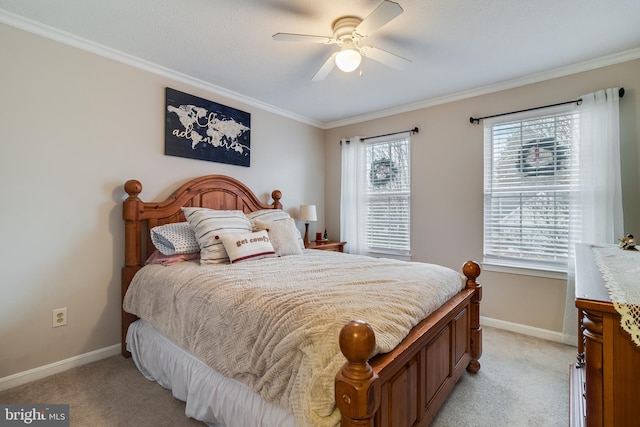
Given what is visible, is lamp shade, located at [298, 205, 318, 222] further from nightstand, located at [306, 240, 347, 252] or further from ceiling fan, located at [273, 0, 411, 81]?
ceiling fan, located at [273, 0, 411, 81]

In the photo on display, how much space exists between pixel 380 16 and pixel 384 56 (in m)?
0.49

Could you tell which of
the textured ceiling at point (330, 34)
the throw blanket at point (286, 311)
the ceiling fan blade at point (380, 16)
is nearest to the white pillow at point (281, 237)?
the throw blanket at point (286, 311)

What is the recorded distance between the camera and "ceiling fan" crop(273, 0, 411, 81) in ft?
5.32

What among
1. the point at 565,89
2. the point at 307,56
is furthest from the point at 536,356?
the point at 307,56

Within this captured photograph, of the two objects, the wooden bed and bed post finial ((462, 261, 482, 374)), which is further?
bed post finial ((462, 261, 482, 374))

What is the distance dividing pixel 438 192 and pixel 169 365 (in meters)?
3.00

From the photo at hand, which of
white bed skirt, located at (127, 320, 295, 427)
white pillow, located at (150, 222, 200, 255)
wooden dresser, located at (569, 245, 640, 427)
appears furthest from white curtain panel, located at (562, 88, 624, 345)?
white pillow, located at (150, 222, 200, 255)

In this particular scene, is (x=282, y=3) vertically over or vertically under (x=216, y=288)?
over

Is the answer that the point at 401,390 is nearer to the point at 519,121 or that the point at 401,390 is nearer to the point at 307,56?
the point at 307,56

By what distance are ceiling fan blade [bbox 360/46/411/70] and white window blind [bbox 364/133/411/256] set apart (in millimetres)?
1535

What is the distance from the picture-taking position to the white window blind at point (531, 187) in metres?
2.63

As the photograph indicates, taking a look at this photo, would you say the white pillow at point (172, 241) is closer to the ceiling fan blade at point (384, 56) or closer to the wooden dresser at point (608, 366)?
the ceiling fan blade at point (384, 56)

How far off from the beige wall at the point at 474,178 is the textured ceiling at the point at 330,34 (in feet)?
0.67

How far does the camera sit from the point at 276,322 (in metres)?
1.24
